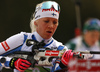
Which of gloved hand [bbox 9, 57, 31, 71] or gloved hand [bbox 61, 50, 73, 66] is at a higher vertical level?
gloved hand [bbox 61, 50, 73, 66]

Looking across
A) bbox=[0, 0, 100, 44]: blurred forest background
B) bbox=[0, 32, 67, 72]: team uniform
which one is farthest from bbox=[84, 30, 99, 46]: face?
bbox=[0, 0, 100, 44]: blurred forest background

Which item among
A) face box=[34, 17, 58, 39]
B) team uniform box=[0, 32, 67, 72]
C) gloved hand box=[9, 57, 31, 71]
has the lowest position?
gloved hand box=[9, 57, 31, 71]

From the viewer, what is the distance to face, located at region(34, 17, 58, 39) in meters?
3.38

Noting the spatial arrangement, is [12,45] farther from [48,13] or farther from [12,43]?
[48,13]

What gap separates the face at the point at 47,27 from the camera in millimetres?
3383

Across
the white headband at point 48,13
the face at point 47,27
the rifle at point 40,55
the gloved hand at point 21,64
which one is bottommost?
the gloved hand at point 21,64

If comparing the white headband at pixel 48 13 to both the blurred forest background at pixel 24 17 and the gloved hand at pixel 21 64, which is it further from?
the blurred forest background at pixel 24 17

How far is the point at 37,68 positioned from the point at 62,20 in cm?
814

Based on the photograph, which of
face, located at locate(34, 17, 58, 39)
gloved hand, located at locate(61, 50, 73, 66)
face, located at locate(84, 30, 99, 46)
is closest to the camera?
gloved hand, located at locate(61, 50, 73, 66)

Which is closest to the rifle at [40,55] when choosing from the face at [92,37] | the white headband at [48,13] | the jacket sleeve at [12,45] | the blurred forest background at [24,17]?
the jacket sleeve at [12,45]

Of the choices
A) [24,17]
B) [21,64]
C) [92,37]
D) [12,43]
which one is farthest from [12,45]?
[24,17]

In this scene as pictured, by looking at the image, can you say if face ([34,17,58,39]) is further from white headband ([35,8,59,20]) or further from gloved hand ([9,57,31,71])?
gloved hand ([9,57,31,71])

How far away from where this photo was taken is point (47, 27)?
3.38m

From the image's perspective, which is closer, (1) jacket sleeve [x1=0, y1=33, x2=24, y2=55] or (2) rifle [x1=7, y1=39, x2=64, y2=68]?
(2) rifle [x1=7, y1=39, x2=64, y2=68]
